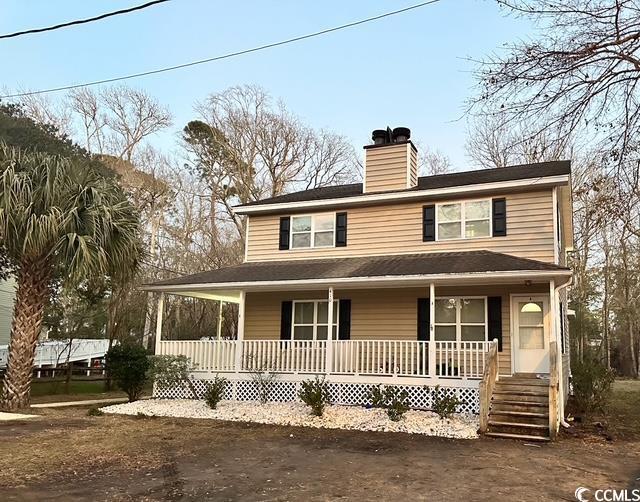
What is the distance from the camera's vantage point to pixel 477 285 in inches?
538

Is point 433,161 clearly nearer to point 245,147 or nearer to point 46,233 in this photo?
point 245,147

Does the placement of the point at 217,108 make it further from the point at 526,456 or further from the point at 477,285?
the point at 526,456

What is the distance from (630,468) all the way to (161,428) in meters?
8.40

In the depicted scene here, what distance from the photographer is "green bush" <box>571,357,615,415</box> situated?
43.5 ft

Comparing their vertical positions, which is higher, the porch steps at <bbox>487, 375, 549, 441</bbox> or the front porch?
the front porch

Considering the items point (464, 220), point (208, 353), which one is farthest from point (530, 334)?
point (208, 353)

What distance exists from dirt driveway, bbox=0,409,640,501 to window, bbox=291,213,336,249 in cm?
650

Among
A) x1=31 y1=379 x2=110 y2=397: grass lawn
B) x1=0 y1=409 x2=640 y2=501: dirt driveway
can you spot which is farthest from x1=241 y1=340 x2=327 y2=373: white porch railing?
x1=31 y1=379 x2=110 y2=397: grass lawn

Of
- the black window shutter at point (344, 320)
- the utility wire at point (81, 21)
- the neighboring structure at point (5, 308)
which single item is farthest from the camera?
the neighboring structure at point (5, 308)

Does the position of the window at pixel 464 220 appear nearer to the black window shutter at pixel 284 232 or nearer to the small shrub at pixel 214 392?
the black window shutter at pixel 284 232

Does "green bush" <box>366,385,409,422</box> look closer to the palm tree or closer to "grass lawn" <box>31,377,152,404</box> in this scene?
the palm tree

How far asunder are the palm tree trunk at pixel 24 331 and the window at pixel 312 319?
6.69 m

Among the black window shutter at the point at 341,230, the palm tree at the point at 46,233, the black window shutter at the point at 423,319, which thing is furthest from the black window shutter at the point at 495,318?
the palm tree at the point at 46,233

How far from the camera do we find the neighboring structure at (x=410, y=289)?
40.0ft
